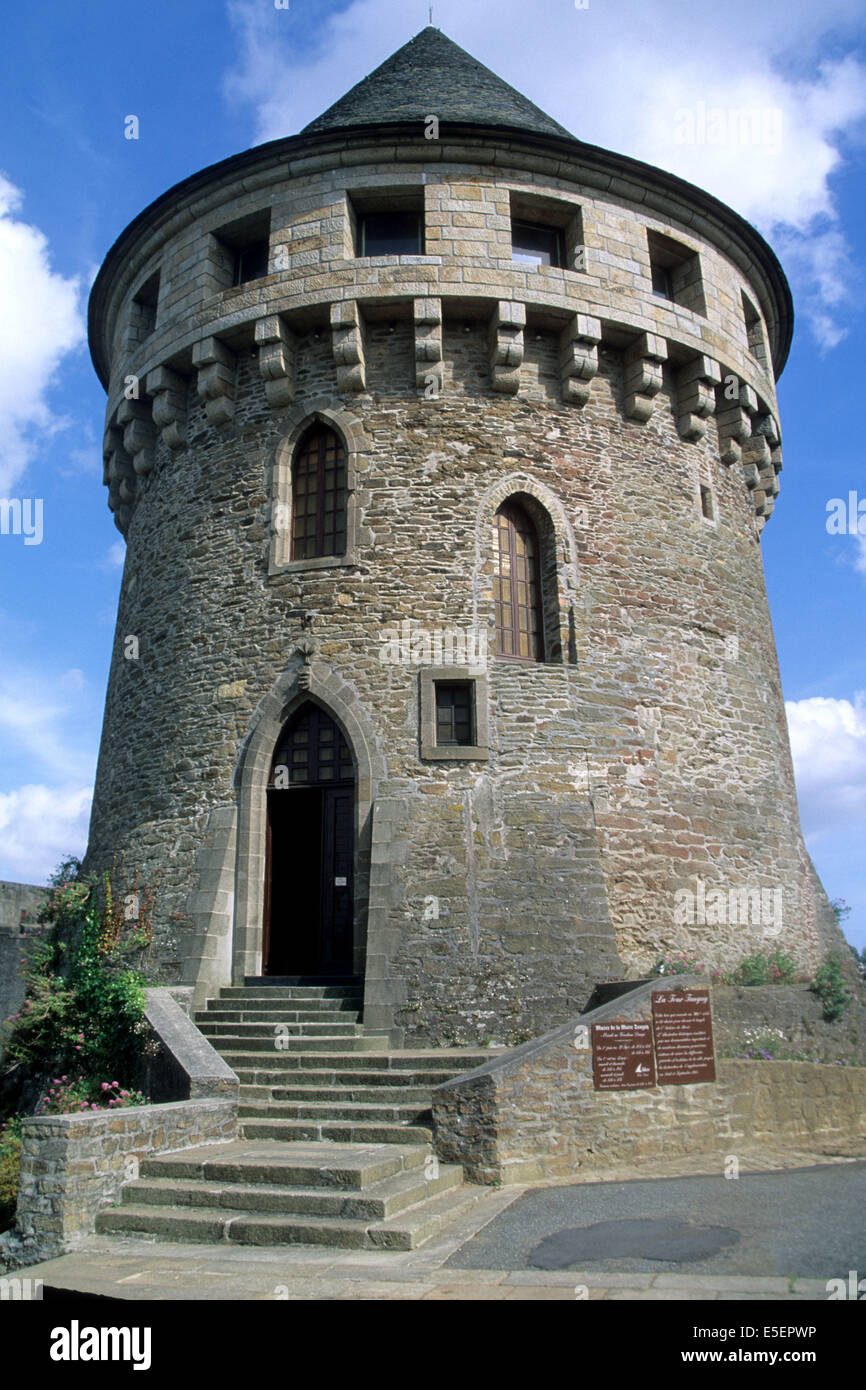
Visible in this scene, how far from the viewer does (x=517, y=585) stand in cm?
1265

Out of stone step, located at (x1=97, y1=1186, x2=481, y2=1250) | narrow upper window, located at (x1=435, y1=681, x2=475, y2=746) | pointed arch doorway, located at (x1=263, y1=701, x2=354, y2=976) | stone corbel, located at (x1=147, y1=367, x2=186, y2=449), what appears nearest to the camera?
stone step, located at (x1=97, y1=1186, x2=481, y2=1250)

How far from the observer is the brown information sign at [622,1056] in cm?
852

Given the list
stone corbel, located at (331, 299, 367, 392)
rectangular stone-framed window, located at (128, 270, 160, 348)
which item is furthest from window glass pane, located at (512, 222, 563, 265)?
rectangular stone-framed window, located at (128, 270, 160, 348)

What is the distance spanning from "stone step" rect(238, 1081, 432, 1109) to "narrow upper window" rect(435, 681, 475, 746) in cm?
409

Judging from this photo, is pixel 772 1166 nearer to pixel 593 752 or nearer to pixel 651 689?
pixel 593 752

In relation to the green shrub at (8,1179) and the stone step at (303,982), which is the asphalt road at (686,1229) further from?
the green shrub at (8,1179)

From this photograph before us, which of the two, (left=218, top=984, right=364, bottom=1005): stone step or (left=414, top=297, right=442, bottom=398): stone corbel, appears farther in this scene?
(left=414, top=297, right=442, bottom=398): stone corbel

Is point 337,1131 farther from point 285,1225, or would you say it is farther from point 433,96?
point 433,96

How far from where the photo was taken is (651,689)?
1268cm

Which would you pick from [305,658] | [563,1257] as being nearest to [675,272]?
[305,658]

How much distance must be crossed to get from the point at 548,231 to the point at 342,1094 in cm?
1145

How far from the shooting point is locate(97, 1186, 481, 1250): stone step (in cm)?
616

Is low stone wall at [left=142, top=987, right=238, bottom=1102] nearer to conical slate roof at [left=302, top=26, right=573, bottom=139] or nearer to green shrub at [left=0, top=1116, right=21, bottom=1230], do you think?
green shrub at [left=0, top=1116, right=21, bottom=1230]

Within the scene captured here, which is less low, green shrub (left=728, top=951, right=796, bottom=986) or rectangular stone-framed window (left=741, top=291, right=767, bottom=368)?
rectangular stone-framed window (left=741, top=291, right=767, bottom=368)
